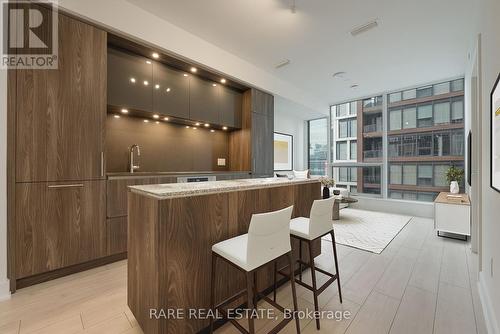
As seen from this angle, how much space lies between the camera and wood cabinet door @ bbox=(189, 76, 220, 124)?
3498 millimetres

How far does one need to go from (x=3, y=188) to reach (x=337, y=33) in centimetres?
425

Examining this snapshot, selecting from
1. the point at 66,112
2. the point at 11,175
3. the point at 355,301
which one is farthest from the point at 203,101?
the point at 355,301

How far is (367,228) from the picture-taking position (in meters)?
3.97

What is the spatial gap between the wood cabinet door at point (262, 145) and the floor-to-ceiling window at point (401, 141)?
2.98 m

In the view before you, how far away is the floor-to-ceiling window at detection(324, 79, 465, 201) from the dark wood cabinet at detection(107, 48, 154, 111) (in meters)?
5.45

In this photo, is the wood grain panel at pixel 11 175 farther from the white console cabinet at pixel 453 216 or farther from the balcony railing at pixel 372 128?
the balcony railing at pixel 372 128

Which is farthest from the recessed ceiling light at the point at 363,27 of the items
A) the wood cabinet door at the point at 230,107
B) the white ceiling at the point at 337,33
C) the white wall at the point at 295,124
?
the white wall at the point at 295,124

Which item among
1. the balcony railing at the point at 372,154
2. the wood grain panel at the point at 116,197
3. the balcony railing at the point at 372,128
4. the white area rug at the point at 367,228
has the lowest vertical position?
the white area rug at the point at 367,228

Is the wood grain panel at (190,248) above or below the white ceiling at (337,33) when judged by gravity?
below

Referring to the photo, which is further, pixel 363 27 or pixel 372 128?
pixel 372 128

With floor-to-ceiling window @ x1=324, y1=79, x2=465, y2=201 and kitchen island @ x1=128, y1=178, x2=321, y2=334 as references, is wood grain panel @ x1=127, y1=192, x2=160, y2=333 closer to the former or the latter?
kitchen island @ x1=128, y1=178, x2=321, y2=334

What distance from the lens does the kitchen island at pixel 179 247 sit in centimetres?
124

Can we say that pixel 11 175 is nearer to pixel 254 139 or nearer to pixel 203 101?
pixel 203 101

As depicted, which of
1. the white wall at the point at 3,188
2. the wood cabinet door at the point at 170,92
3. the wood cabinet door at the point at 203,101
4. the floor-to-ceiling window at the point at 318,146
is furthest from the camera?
the floor-to-ceiling window at the point at 318,146
